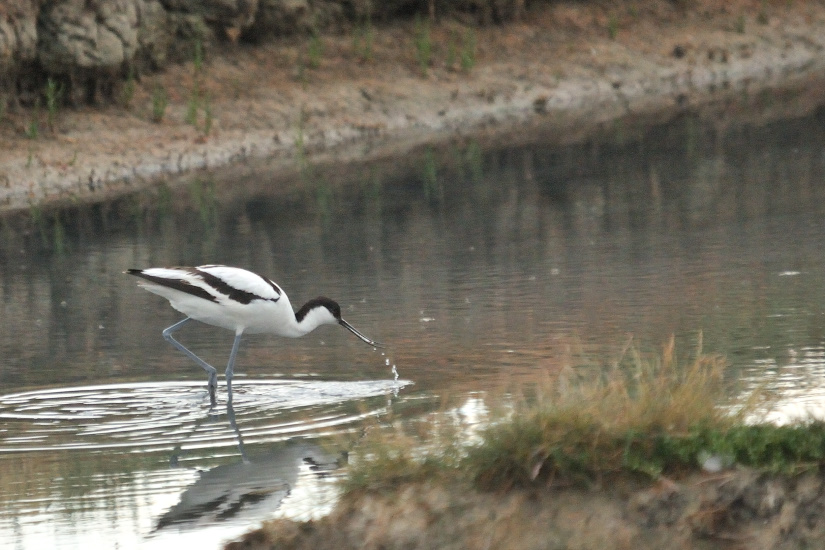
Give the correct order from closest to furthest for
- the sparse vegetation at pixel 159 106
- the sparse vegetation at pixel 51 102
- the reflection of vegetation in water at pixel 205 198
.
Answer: the reflection of vegetation in water at pixel 205 198, the sparse vegetation at pixel 51 102, the sparse vegetation at pixel 159 106

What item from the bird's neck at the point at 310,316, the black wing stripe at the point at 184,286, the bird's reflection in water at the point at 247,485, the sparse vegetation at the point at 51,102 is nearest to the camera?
the bird's reflection in water at the point at 247,485

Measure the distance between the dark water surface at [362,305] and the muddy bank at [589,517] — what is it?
255 millimetres

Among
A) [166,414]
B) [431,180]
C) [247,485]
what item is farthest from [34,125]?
[247,485]

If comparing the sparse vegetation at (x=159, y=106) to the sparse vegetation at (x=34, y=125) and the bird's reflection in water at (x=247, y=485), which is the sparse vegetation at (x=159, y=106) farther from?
the bird's reflection in water at (x=247, y=485)

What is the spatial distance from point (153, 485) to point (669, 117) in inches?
608

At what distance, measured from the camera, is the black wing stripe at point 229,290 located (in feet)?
30.6

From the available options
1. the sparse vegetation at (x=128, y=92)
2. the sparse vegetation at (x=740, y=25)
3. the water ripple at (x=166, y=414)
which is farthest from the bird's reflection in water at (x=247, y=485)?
the sparse vegetation at (x=740, y=25)

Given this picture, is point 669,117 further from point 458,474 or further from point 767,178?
point 458,474

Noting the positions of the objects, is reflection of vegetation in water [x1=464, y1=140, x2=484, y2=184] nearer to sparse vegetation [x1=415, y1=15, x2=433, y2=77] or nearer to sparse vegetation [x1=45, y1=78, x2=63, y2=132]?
sparse vegetation [x1=415, y1=15, x2=433, y2=77]

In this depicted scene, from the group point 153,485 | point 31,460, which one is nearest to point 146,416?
point 31,460

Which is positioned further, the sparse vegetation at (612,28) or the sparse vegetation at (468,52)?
the sparse vegetation at (612,28)

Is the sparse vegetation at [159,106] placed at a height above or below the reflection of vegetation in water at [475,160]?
above

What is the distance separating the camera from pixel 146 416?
8.81 m

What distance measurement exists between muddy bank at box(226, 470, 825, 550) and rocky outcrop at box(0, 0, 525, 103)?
45.7ft
